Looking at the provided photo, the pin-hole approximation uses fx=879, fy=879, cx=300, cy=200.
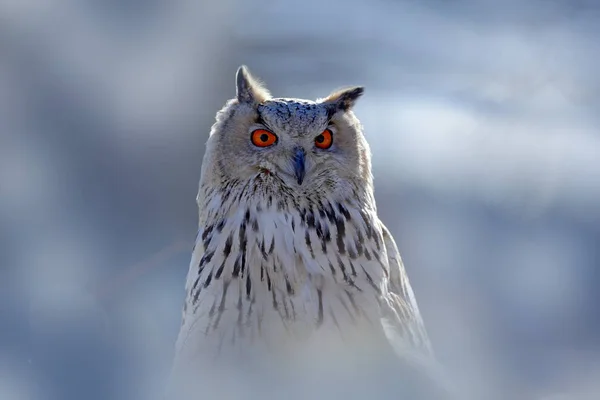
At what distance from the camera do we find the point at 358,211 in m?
1.76

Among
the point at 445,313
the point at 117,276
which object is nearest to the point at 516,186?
Result: the point at 445,313

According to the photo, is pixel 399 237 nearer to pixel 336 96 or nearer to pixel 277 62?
pixel 336 96

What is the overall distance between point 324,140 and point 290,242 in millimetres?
224

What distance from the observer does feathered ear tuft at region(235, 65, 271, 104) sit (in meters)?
1.78

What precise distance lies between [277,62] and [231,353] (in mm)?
598

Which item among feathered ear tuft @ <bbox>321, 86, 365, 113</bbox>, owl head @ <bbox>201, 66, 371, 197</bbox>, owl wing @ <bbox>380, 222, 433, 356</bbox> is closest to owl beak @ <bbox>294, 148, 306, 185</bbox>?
owl head @ <bbox>201, 66, 371, 197</bbox>

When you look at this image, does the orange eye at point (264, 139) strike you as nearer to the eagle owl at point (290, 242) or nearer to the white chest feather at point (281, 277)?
the eagle owl at point (290, 242)

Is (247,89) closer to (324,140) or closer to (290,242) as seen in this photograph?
(324,140)

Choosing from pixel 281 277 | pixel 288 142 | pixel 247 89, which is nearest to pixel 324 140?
pixel 288 142

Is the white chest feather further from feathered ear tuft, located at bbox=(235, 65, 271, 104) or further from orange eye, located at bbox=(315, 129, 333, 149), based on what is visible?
feathered ear tuft, located at bbox=(235, 65, 271, 104)

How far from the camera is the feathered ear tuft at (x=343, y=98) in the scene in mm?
1758

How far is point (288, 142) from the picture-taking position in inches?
67.1

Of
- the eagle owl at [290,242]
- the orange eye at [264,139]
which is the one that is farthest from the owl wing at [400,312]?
the orange eye at [264,139]

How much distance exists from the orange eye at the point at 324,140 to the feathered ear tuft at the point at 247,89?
15 centimetres
